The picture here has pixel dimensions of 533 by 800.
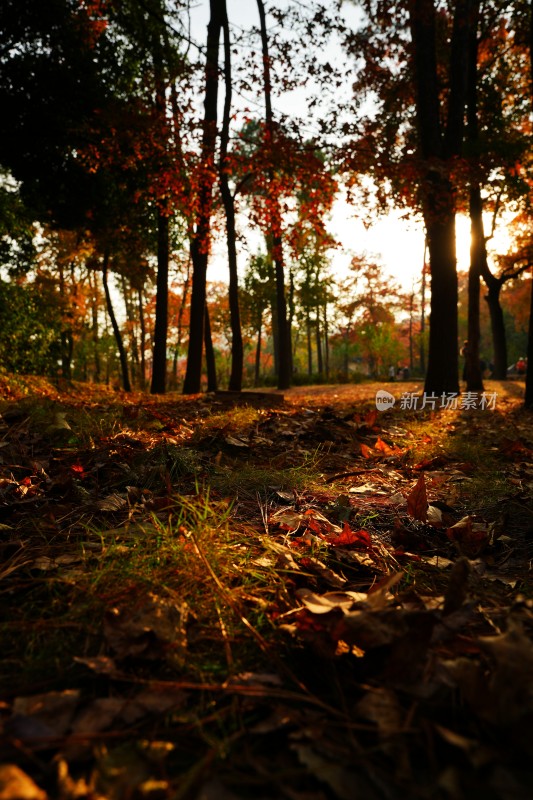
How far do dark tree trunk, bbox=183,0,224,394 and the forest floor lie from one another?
710 cm

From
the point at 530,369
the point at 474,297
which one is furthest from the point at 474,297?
the point at 530,369

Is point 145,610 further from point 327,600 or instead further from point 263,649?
point 327,600

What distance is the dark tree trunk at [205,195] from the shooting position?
765 cm

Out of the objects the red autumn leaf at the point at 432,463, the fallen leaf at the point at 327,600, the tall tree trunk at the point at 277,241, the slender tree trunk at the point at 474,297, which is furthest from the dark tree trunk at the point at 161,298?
the fallen leaf at the point at 327,600

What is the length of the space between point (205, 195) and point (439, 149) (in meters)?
4.54

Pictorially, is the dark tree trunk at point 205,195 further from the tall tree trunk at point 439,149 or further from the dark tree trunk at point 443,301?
the dark tree trunk at point 443,301

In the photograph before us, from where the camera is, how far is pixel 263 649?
98cm

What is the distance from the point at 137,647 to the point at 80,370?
2799 centimetres

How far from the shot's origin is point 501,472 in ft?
9.55

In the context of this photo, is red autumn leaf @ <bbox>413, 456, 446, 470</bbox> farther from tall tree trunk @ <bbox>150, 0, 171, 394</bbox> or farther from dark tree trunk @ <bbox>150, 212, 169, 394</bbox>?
dark tree trunk @ <bbox>150, 212, 169, 394</bbox>

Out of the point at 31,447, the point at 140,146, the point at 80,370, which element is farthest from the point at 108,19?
the point at 80,370

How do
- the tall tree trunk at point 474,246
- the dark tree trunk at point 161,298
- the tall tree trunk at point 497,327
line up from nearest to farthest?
the dark tree trunk at point 161,298 < the tall tree trunk at point 474,246 < the tall tree trunk at point 497,327

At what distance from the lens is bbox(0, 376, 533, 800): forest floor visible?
2.20 ft

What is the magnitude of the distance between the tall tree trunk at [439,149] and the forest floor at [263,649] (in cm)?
726
